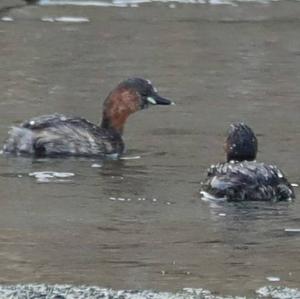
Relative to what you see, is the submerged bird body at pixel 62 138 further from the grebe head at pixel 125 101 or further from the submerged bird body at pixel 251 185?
the submerged bird body at pixel 251 185

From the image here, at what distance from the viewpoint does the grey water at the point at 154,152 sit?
28.5 feet

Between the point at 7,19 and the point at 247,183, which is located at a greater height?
the point at 247,183

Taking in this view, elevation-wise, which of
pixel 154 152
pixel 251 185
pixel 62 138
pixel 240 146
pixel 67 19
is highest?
pixel 240 146

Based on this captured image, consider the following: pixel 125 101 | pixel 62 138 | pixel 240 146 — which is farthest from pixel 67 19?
pixel 240 146

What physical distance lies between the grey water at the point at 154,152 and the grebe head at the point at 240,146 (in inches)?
15.6

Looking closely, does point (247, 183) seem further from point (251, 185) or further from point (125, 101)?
point (125, 101)

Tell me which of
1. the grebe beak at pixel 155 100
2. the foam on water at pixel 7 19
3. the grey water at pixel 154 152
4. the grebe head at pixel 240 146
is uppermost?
the grebe head at pixel 240 146

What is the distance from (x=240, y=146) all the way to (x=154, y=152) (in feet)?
5.73

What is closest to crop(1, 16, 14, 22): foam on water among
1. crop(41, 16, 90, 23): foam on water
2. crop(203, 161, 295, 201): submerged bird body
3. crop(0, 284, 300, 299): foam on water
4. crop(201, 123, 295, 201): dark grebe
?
crop(41, 16, 90, 23): foam on water

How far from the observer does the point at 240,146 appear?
11.7 m

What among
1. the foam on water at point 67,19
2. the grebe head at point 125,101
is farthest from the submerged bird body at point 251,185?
the foam on water at point 67,19

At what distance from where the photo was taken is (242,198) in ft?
36.3

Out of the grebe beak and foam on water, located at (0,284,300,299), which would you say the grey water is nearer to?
foam on water, located at (0,284,300,299)

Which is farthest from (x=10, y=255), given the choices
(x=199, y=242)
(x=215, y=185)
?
(x=215, y=185)
